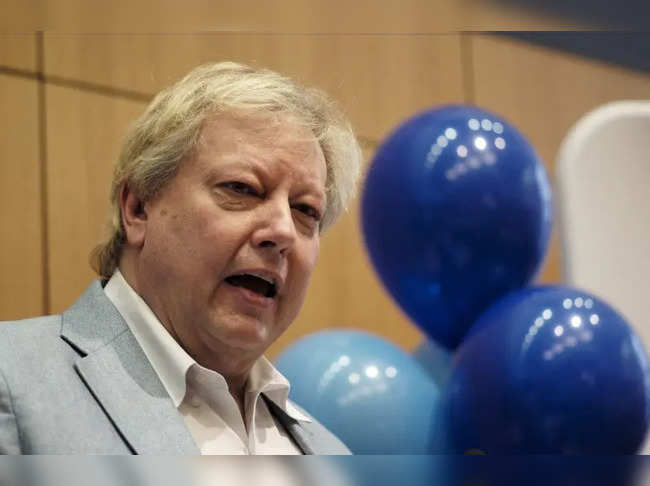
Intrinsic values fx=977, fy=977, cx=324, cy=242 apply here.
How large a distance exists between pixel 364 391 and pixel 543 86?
986mm

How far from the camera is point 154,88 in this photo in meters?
0.45

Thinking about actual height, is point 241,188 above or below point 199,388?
above

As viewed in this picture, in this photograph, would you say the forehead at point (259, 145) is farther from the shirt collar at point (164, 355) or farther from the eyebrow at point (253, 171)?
the shirt collar at point (164, 355)

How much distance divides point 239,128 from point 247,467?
58cm

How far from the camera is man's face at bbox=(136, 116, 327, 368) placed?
803 mm

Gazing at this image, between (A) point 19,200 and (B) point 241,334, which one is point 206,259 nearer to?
(B) point 241,334

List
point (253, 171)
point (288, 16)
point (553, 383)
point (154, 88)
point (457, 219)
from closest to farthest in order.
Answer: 1. point (288, 16)
2. point (154, 88)
3. point (253, 171)
4. point (553, 383)
5. point (457, 219)

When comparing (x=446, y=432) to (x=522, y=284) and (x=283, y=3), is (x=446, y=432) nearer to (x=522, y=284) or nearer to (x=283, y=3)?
(x=522, y=284)

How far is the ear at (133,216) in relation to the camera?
2.88 ft

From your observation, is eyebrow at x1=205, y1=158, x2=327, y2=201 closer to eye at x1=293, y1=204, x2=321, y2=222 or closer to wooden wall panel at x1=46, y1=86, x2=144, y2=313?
eye at x1=293, y1=204, x2=321, y2=222

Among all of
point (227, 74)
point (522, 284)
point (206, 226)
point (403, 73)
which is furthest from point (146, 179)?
point (522, 284)

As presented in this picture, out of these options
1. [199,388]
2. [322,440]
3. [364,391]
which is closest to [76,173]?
[199,388]

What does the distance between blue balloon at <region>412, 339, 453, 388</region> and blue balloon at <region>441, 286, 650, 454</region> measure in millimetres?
242

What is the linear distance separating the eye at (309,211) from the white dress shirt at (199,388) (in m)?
0.16
